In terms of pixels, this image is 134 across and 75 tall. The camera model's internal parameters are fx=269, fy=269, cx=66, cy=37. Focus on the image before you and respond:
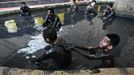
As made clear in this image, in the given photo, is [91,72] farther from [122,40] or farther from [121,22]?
[121,22]

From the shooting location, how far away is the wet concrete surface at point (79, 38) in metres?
8.48

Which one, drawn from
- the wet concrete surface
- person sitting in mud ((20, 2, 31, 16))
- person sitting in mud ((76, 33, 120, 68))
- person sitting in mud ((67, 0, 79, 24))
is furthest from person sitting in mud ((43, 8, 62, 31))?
person sitting in mud ((76, 33, 120, 68))

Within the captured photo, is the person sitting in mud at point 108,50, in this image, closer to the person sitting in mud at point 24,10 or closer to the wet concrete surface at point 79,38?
the wet concrete surface at point 79,38

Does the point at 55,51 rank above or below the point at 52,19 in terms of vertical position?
above

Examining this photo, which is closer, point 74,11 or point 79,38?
point 79,38

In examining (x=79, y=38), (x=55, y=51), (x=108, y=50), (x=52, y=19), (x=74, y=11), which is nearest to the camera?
(x=55, y=51)

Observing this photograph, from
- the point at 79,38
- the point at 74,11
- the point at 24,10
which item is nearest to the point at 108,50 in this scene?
the point at 79,38

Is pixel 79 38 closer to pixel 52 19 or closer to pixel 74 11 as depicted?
pixel 52 19

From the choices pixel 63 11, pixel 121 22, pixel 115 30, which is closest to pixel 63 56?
pixel 115 30

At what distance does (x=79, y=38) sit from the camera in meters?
11.1

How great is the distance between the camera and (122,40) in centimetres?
1132

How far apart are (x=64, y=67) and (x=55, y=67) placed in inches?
10.4

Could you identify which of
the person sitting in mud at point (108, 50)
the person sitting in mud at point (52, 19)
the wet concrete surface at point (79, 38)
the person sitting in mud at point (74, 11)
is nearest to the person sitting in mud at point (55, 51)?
the person sitting in mud at point (108, 50)

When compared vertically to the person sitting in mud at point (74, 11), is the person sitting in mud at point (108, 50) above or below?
above
